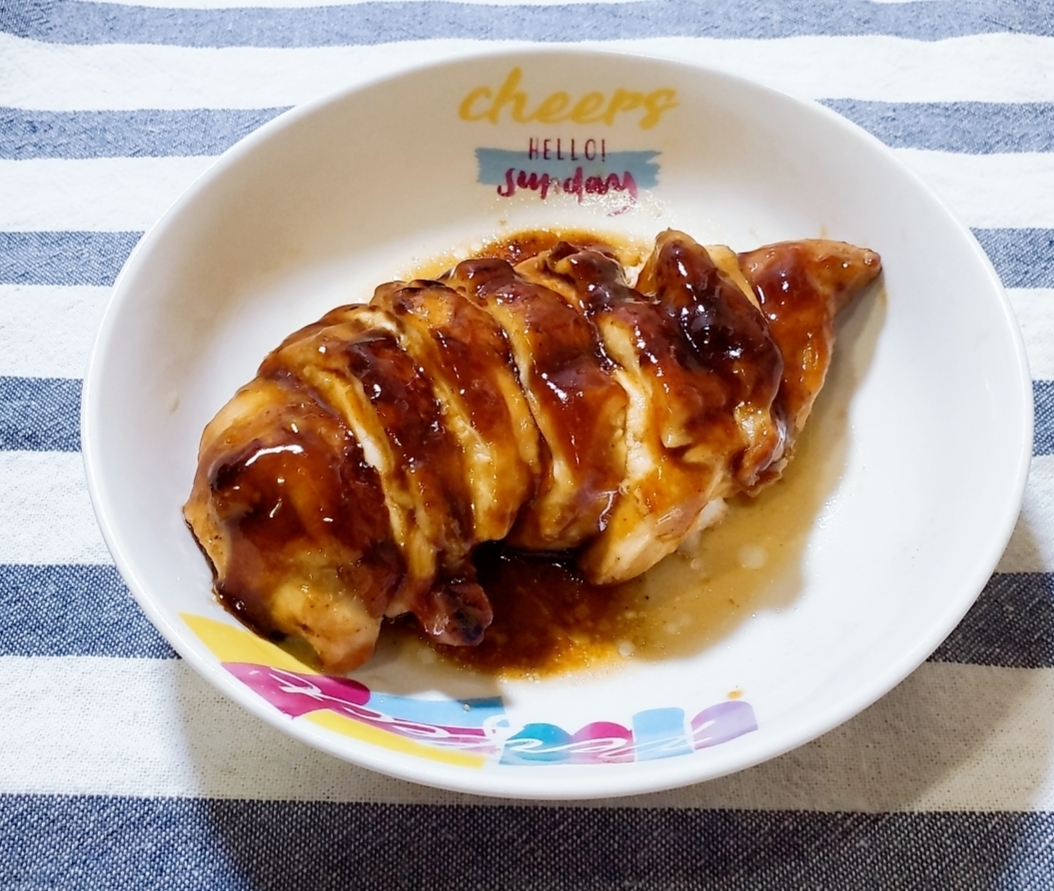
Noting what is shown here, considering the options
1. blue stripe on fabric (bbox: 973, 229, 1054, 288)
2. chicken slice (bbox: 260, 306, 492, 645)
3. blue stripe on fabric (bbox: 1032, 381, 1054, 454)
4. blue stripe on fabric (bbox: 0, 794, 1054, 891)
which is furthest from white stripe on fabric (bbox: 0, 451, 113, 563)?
blue stripe on fabric (bbox: 973, 229, 1054, 288)

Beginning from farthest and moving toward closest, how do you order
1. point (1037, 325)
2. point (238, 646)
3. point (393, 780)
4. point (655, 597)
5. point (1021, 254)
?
point (1021, 254) → point (1037, 325) → point (655, 597) → point (393, 780) → point (238, 646)

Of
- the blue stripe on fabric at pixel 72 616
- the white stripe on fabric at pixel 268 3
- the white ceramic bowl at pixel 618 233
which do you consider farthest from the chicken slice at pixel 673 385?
the white stripe on fabric at pixel 268 3

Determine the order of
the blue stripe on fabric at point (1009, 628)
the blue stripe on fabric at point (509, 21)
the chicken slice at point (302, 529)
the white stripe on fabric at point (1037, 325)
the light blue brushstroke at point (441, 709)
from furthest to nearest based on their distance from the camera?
1. the blue stripe on fabric at point (509, 21)
2. the white stripe on fabric at point (1037, 325)
3. the blue stripe on fabric at point (1009, 628)
4. the light blue brushstroke at point (441, 709)
5. the chicken slice at point (302, 529)

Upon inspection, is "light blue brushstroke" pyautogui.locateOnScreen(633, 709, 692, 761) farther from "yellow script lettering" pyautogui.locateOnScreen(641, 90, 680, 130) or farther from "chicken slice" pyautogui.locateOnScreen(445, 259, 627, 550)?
"yellow script lettering" pyautogui.locateOnScreen(641, 90, 680, 130)

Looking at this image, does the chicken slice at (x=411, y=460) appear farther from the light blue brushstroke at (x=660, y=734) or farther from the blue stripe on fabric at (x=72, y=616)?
the blue stripe on fabric at (x=72, y=616)

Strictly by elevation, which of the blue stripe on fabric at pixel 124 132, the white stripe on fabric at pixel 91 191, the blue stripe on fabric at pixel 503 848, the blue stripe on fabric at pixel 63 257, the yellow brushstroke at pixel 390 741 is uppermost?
the blue stripe on fabric at pixel 124 132

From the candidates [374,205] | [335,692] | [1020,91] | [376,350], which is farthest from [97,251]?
Result: [1020,91]

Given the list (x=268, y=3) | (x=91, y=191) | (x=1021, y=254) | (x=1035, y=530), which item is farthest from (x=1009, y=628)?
(x=268, y=3)

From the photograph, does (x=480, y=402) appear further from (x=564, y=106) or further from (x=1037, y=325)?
(x=1037, y=325)
